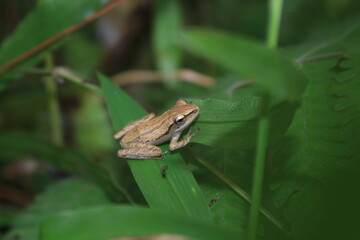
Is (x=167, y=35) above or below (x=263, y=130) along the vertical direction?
above

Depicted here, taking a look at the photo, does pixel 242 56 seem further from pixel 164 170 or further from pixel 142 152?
pixel 142 152

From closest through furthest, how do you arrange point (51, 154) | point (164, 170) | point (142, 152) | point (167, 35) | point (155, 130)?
1. point (164, 170)
2. point (142, 152)
3. point (155, 130)
4. point (51, 154)
5. point (167, 35)

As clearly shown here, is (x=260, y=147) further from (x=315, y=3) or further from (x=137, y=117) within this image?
(x=315, y=3)

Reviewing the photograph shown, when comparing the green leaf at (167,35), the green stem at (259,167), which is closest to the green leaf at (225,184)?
the green stem at (259,167)

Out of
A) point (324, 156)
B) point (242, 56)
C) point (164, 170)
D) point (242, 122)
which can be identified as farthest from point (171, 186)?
point (242, 56)

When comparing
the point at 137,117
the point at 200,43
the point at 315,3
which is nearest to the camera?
the point at 200,43

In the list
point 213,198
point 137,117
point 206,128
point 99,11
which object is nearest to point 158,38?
point 99,11

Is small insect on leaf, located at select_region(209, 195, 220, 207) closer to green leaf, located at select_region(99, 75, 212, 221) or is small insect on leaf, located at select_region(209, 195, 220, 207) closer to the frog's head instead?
green leaf, located at select_region(99, 75, 212, 221)
